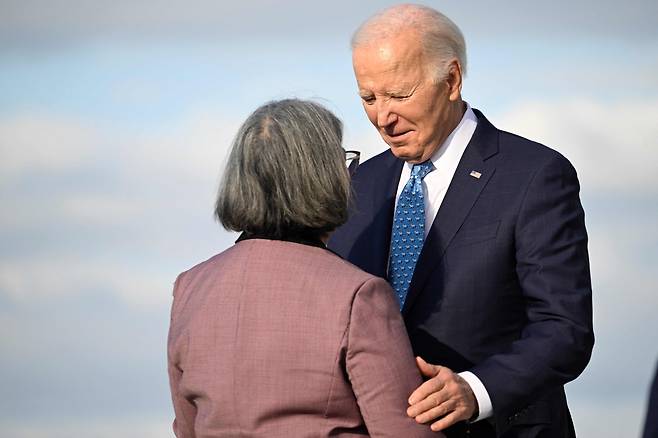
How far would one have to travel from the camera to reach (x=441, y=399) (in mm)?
2422

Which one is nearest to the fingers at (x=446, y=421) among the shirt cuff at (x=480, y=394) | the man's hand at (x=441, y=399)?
the man's hand at (x=441, y=399)

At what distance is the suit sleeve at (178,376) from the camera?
8.11 feet

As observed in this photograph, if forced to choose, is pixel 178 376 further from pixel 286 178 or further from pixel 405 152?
pixel 405 152

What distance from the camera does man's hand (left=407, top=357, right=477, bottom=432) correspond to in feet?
7.64

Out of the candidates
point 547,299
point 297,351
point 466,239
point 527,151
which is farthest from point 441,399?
point 527,151

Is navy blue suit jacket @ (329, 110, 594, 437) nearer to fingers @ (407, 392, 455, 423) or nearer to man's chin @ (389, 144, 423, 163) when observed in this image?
man's chin @ (389, 144, 423, 163)

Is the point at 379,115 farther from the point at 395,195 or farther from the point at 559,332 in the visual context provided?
the point at 559,332

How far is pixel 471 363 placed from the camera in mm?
2826

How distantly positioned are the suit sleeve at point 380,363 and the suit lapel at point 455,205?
1.86 feet

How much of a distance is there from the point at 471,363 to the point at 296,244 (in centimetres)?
65

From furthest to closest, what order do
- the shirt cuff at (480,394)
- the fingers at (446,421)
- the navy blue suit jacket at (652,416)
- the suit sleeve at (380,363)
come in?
the shirt cuff at (480,394)
the fingers at (446,421)
the suit sleeve at (380,363)
the navy blue suit jacket at (652,416)

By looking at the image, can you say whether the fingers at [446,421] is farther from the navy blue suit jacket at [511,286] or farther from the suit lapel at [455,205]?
the suit lapel at [455,205]

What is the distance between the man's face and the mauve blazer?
745 mm

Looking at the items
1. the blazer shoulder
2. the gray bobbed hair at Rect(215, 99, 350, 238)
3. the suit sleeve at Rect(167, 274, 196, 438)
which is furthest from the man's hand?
the blazer shoulder
